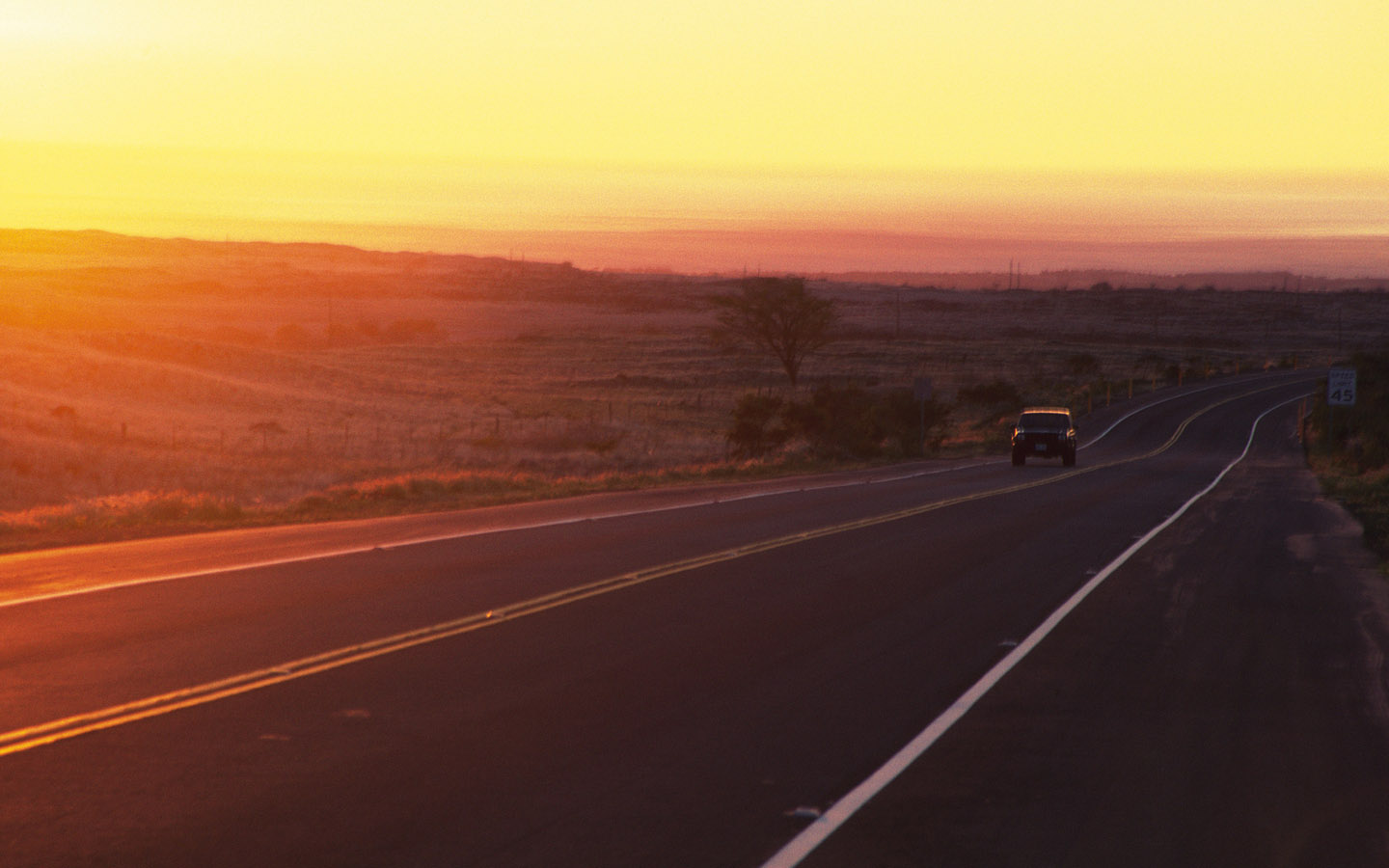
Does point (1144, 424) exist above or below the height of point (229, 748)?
below

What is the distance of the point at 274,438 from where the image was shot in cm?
4788

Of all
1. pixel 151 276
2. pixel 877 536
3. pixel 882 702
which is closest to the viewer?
pixel 882 702

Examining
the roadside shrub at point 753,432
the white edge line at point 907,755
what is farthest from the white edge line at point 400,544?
the roadside shrub at point 753,432

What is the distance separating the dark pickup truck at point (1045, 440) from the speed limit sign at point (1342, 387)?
9087 mm

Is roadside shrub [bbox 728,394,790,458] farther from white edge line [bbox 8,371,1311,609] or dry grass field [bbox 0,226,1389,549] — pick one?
white edge line [bbox 8,371,1311,609]

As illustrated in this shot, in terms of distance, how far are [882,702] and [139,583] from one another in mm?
7399

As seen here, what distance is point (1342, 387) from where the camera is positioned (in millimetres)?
41000

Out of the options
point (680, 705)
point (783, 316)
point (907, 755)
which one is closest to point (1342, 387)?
point (680, 705)

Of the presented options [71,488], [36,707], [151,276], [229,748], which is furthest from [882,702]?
[151,276]

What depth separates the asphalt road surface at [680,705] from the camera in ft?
18.2

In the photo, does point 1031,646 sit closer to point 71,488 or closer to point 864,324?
point 71,488

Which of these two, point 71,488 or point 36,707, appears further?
point 71,488

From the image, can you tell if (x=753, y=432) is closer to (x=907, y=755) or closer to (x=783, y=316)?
(x=907, y=755)

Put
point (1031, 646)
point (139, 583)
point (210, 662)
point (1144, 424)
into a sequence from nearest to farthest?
point (210, 662) → point (1031, 646) → point (139, 583) → point (1144, 424)
